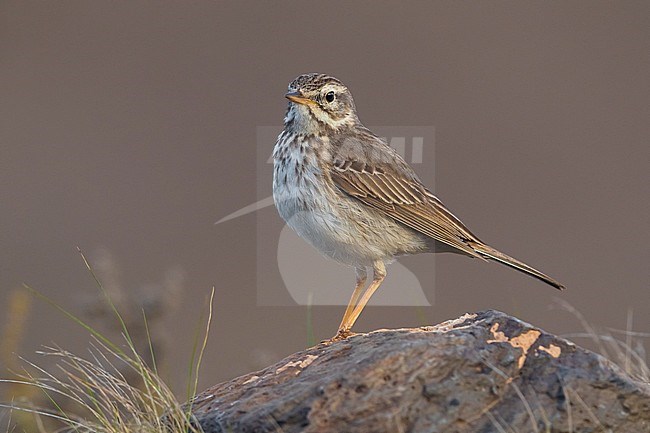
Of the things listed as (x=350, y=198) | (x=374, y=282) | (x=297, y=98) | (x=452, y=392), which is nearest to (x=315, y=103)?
(x=297, y=98)

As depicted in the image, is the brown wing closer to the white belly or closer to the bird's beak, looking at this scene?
the white belly

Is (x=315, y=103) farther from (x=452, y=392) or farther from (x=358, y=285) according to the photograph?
(x=452, y=392)

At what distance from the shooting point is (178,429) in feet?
14.1

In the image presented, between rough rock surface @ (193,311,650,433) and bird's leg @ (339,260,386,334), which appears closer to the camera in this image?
rough rock surface @ (193,311,650,433)

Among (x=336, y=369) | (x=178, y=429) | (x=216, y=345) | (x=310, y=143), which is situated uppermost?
(x=310, y=143)

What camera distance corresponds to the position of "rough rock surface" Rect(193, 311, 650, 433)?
3912 millimetres

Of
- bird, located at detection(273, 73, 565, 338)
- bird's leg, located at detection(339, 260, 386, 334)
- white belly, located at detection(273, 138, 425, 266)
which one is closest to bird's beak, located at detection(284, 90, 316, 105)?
bird, located at detection(273, 73, 565, 338)

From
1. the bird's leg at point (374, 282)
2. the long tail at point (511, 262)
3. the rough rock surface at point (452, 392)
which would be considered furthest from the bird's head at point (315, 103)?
the rough rock surface at point (452, 392)

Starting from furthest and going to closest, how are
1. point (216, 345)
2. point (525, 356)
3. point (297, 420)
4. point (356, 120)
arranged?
point (216, 345), point (356, 120), point (525, 356), point (297, 420)

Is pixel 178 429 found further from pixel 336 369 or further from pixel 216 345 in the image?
pixel 216 345

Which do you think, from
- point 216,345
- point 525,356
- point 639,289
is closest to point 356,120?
point 525,356

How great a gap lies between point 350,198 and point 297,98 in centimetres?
61

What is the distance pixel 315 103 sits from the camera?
19.5 ft

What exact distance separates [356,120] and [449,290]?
193 inches
